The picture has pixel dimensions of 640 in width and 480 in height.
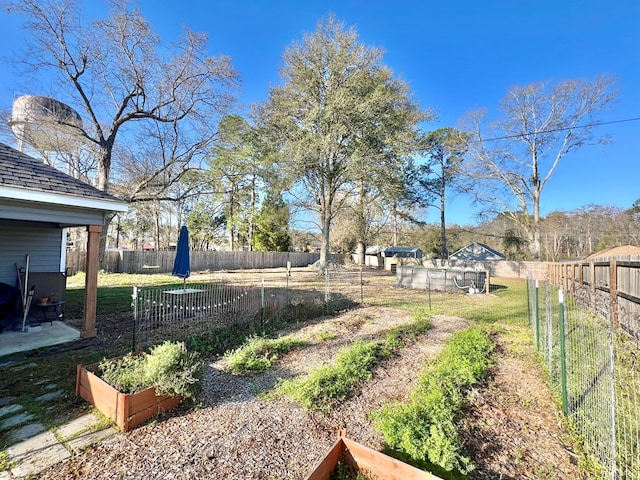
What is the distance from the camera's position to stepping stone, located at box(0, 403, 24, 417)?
8.91 ft

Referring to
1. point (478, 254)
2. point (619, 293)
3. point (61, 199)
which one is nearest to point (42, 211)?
point (61, 199)

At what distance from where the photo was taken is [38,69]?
33.3ft

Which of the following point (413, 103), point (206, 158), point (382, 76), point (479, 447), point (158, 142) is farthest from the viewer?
point (413, 103)

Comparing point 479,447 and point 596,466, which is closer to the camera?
point 596,466

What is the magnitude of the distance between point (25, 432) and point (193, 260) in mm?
18920

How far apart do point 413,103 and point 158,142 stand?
14.0m

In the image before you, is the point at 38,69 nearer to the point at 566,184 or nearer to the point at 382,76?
the point at 382,76

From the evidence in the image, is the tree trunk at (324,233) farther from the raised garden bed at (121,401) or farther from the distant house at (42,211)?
the raised garden bed at (121,401)

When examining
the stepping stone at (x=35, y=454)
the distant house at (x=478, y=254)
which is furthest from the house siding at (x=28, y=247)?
the distant house at (x=478, y=254)

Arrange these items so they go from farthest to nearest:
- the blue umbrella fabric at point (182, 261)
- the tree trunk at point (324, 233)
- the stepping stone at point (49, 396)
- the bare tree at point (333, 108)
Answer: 1. the tree trunk at point (324, 233)
2. the bare tree at point (333, 108)
3. the blue umbrella fabric at point (182, 261)
4. the stepping stone at point (49, 396)

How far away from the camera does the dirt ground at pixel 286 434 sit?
6.84 feet

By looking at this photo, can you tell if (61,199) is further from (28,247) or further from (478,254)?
(478,254)

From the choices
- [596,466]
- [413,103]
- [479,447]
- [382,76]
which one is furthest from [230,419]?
[413,103]

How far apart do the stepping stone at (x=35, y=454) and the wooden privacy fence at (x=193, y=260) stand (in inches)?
634
